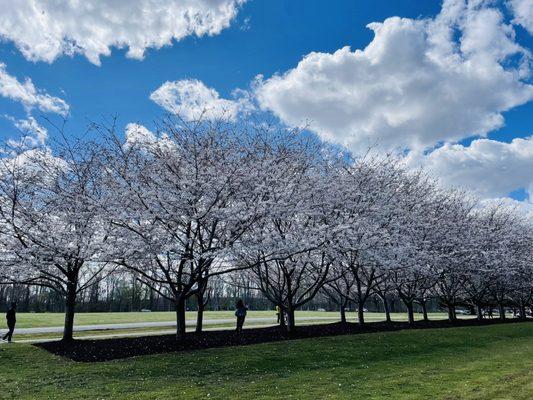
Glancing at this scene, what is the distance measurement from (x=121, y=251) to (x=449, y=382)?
999 centimetres

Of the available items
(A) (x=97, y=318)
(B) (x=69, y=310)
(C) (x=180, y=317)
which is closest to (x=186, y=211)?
(C) (x=180, y=317)


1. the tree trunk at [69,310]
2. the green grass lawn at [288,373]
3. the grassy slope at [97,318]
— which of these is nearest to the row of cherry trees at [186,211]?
the tree trunk at [69,310]

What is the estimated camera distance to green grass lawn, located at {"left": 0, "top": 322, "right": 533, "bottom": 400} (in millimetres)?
8641

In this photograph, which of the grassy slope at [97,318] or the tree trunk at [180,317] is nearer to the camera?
the tree trunk at [180,317]

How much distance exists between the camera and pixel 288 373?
1064 centimetres

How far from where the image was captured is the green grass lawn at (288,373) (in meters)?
8.64

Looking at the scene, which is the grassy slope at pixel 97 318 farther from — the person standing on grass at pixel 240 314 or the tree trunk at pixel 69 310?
the person standing on grass at pixel 240 314

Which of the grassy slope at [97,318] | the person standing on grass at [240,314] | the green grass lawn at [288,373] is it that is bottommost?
the grassy slope at [97,318]

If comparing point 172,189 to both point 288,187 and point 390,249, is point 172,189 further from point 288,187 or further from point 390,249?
point 390,249

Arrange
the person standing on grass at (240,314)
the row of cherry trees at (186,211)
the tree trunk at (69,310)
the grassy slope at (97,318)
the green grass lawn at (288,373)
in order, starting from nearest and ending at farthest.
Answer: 1. the green grass lawn at (288,373)
2. the row of cherry trees at (186,211)
3. the tree trunk at (69,310)
4. the person standing on grass at (240,314)
5. the grassy slope at (97,318)

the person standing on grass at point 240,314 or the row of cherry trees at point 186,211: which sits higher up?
the row of cherry trees at point 186,211

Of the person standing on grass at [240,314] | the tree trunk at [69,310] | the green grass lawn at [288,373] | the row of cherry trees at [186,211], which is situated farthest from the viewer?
the person standing on grass at [240,314]

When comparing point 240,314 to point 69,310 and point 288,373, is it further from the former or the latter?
point 288,373

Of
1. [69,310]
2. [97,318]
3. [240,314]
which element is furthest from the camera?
[97,318]
